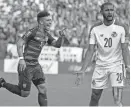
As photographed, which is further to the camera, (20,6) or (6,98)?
(20,6)

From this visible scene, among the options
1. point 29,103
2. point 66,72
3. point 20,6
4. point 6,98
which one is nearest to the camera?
point 29,103

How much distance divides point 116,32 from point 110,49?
0.28 m

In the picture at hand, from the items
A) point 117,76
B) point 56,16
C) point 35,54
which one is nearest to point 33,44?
point 35,54

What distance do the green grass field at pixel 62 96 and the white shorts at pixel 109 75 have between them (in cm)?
265

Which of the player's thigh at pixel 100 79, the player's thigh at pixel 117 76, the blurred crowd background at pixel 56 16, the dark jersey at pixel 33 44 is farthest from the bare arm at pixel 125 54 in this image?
the blurred crowd background at pixel 56 16

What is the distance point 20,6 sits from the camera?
18844 mm

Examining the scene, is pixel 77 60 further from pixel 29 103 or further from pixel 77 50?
pixel 29 103

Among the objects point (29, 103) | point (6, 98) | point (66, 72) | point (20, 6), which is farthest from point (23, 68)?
point (20, 6)

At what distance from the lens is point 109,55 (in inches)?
273

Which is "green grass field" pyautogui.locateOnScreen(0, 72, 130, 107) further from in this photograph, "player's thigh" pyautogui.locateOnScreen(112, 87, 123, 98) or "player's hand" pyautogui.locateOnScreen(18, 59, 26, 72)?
"player's thigh" pyautogui.locateOnScreen(112, 87, 123, 98)

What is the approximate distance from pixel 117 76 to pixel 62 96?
4.19 metres

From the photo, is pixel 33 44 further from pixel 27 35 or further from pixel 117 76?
pixel 117 76

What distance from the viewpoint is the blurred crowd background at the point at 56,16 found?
17688mm

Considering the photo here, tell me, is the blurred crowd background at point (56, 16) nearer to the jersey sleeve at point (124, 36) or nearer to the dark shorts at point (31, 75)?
the dark shorts at point (31, 75)
